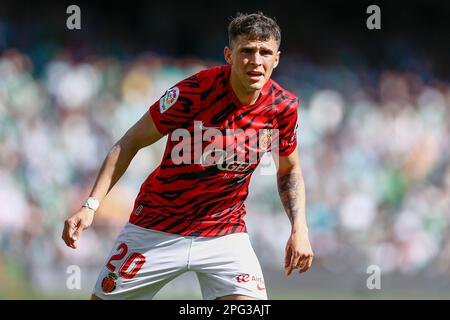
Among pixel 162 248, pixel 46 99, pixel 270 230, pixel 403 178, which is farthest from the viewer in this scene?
pixel 403 178

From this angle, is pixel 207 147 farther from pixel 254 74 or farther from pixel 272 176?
pixel 272 176

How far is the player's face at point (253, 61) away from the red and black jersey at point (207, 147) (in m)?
0.16

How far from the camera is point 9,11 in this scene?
11.2 metres

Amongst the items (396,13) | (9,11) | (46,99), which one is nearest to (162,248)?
(46,99)

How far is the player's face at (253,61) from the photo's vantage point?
538cm

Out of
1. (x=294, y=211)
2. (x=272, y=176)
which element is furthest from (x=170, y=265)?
(x=272, y=176)

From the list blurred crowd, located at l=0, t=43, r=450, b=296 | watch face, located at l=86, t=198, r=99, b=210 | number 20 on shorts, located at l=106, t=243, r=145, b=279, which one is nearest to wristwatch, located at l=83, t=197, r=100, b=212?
watch face, located at l=86, t=198, r=99, b=210

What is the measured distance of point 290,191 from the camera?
5816 mm

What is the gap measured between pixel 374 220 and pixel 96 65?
15.1 ft

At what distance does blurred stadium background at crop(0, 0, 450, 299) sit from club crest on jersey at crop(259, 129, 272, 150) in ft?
17.1

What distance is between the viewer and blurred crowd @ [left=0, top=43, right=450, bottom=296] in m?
10.8

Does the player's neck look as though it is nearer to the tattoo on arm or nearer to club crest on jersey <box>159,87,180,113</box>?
club crest on jersey <box>159,87,180,113</box>

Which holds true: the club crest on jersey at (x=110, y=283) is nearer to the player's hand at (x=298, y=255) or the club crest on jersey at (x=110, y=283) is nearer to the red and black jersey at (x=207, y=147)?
the red and black jersey at (x=207, y=147)
